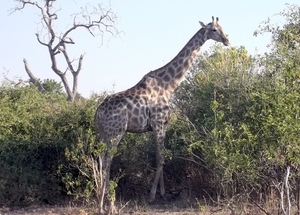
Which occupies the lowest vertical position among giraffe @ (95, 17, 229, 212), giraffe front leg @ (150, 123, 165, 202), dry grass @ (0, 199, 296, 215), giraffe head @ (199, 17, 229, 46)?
dry grass @ (0, 199, 296, 215)

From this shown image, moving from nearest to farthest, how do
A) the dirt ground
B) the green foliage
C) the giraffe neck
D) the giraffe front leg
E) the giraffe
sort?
the dirt ground, the green foliage, the giraffe, the giraffe front leg, the giraffe neck

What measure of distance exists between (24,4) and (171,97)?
1293cm

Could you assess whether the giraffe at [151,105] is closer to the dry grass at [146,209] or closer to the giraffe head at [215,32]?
the giraffe head at [215,32]

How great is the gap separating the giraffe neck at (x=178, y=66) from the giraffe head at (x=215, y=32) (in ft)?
0.36

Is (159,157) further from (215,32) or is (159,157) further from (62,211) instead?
(215,32)

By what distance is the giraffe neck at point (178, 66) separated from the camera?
490 inches

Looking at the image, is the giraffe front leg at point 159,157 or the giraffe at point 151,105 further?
the giraffe front leg at point 159,157

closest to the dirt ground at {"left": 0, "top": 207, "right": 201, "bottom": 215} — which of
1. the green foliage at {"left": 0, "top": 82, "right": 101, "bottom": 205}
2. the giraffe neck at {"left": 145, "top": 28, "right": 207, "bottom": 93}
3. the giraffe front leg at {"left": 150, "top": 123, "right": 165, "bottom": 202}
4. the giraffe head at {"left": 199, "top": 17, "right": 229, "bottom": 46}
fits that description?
the green foliage at {"left": 0, "top": 82, "right": 101, "bottom": 205}

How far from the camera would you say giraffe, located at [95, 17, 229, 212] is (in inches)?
451

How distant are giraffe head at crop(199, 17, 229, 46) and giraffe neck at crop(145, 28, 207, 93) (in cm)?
11

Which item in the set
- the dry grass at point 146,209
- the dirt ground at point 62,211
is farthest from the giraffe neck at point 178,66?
the dirt ground at point 62,211

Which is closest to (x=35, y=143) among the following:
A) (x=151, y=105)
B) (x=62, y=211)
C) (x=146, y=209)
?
(x=62, y=211)

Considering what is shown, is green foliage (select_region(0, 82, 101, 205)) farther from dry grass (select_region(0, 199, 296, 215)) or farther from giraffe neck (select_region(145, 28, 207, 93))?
giraffe neck (select_region(145, 28, 207, 93))

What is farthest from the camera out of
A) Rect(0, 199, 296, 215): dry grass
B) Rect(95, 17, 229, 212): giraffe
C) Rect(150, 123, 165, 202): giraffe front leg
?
Rect(150, 123, 165, 202): giraffe front leg
